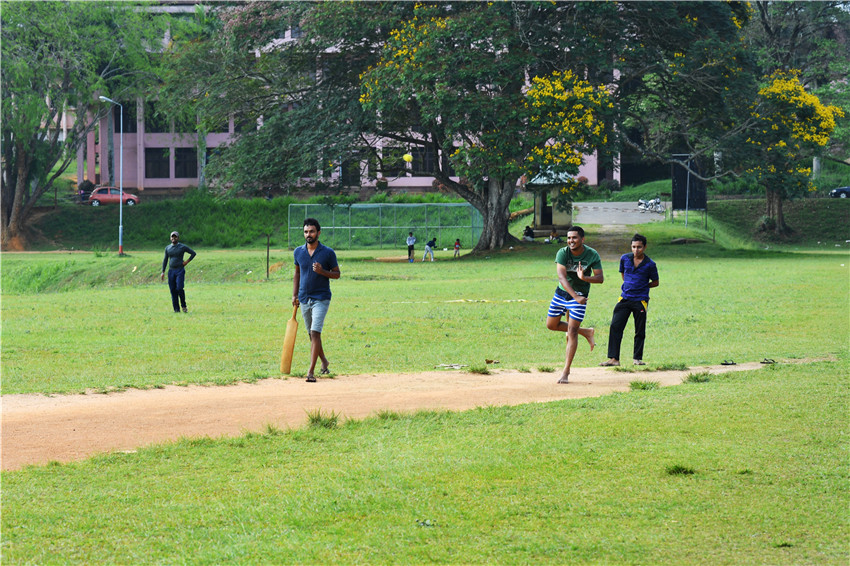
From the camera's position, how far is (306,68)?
46031 millimetres

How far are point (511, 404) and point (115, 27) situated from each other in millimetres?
56274

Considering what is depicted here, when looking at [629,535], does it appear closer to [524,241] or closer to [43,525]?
[43,525]

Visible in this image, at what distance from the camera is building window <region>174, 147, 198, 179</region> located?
74438 millimetres

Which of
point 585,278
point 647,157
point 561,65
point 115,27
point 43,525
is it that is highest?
point 115,27

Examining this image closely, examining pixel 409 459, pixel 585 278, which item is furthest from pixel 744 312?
pixel 409 459

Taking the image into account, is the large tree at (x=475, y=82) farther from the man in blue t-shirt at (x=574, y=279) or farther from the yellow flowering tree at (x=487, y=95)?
the man in blue t-shirt at (x=574, y=279)

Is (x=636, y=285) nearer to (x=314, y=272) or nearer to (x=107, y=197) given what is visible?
(x=314, y=272)

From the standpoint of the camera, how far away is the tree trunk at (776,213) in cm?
5625

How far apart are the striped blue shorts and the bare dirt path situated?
0.86 m

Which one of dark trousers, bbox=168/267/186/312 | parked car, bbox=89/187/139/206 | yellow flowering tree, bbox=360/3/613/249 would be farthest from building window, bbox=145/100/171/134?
dark trousers, bbox=168/267/186/312

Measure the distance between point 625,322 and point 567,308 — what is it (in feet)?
5.58

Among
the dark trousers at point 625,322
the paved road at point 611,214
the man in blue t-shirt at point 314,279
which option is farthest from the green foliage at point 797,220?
the man in blue t-shirt at point 314,279

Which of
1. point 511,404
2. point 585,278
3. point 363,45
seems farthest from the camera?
point 363,45

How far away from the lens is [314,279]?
13.0 metres
